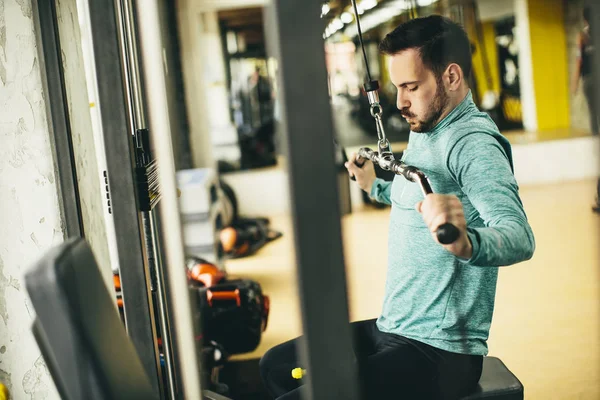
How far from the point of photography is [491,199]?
116 centimetres

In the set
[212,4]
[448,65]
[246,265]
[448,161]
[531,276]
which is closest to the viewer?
[448,161]

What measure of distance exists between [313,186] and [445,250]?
661mm

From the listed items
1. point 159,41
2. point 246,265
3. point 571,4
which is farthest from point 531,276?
point 571,4

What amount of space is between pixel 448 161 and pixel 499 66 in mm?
10837

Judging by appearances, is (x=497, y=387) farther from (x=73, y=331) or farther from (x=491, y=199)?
(x=73, y=331)

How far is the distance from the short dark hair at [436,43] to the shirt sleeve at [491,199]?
0.25 meters

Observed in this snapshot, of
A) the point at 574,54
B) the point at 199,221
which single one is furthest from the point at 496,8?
the point at 199,221

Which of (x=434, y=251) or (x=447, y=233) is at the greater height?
(x=447, y=233)

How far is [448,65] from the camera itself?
1.43 meters

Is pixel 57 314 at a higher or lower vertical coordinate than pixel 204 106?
lower

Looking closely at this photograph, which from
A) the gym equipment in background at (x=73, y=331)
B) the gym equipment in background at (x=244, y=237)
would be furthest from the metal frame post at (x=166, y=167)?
the gym equipment in background at (x=244, y=237)

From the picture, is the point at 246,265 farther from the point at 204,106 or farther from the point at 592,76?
the point at 592,76

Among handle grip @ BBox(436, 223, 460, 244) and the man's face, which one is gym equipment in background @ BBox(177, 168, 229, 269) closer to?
the man's face

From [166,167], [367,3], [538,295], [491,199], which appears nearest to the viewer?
[491,199]
